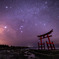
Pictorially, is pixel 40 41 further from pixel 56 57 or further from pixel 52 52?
pixel 56 57

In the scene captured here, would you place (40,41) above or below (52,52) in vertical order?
above

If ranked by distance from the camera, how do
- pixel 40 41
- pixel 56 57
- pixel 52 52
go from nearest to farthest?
pixel 56 57 → pixel 52 52 → pixel 40 41

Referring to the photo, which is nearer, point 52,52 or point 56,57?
point 56,57

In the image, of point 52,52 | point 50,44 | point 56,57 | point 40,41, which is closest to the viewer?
point 56,57

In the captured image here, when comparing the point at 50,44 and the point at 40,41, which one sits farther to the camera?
the point at 40,41

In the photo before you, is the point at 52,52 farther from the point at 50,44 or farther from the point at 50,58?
the point at 50,44

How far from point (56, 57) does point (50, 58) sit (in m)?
1.16

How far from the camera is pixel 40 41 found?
25.4 m

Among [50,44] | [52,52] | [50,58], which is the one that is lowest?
[50,58]

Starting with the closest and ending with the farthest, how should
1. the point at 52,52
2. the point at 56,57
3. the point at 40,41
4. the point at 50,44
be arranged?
the point at 56,57
the point at 52,52
the point at 50,44
the point at 40,41

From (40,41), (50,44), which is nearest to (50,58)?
(50,44)

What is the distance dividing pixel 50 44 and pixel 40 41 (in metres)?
6.35

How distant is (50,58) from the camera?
14477 mm

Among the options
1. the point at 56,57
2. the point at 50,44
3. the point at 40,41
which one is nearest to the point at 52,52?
the point at 56,57
